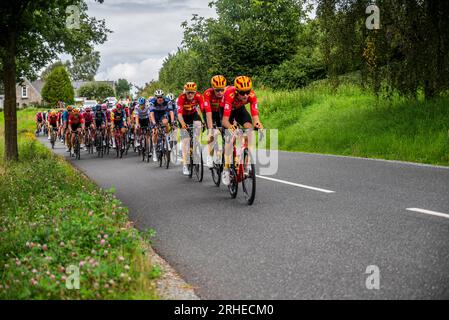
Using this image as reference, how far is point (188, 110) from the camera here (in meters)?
13.2

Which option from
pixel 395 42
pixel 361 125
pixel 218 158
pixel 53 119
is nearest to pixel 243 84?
pixel 218 158

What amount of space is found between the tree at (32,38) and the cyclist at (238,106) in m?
5.89

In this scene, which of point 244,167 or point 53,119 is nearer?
point 244,167

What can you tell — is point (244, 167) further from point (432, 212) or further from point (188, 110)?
point (188, 110)

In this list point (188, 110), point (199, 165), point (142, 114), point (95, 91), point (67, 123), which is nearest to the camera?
point (199, 165)

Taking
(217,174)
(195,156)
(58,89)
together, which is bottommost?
(217,174)

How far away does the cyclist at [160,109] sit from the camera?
15750 millimetres

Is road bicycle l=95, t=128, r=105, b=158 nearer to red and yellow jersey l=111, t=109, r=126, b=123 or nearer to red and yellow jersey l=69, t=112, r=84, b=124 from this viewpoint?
red and yellow jersey l=69, t=112, r=84, b=124

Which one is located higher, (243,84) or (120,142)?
(243,84)

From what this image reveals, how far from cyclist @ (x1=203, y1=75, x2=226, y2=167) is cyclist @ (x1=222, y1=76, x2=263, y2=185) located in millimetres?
431

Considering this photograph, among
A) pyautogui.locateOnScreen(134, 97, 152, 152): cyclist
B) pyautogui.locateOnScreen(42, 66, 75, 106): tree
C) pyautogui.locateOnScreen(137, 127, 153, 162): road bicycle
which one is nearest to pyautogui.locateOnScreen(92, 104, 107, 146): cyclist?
pyautogui.locateOnScreen(137, 127, 153, 162): road bicycle

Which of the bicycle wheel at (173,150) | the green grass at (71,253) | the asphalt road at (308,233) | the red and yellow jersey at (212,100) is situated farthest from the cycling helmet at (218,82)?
the bicycle wheel at (173,150)

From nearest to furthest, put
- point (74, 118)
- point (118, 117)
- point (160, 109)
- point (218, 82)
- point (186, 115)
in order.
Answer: point (218, 82) → point (186, 115) → point (160, 109) → point (118, 117) → point (74, 118)

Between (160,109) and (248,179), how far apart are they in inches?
291
